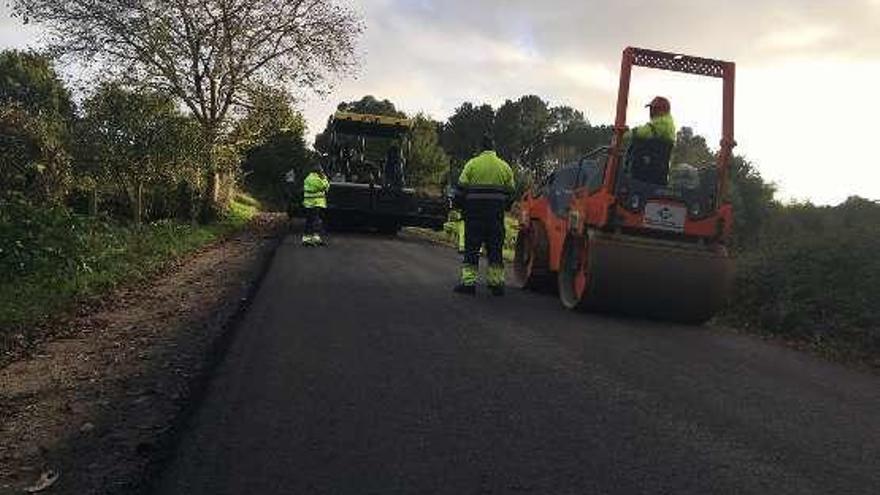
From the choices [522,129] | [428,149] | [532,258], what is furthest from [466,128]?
[532,258]

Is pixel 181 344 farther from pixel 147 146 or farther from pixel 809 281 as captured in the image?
pixel 147 146

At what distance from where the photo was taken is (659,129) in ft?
33.0

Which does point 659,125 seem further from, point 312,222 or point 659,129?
point 312,222

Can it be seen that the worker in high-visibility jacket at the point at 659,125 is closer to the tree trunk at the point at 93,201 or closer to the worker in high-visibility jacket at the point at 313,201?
the worker in high-visibility jacket at the point at 313,201

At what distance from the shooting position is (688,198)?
1020 cm

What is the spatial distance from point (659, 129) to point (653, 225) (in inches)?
41.1

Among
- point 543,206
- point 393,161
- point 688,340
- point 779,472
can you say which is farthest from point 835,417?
point 393,161

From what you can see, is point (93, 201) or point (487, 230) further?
point (93, 201)

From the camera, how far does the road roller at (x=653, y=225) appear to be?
9.80 meters

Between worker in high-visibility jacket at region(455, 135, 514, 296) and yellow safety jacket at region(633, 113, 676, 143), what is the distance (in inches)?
77.7

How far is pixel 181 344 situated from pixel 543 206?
6000 mm

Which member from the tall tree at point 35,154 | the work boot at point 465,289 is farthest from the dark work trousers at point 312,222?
the work boot at point 465,289

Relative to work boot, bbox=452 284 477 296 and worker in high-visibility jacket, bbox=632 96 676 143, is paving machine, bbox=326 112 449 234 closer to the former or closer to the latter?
work boot, bbox=452 284 477 296

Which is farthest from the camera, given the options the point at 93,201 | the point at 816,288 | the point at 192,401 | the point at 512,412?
the point at 93,201
